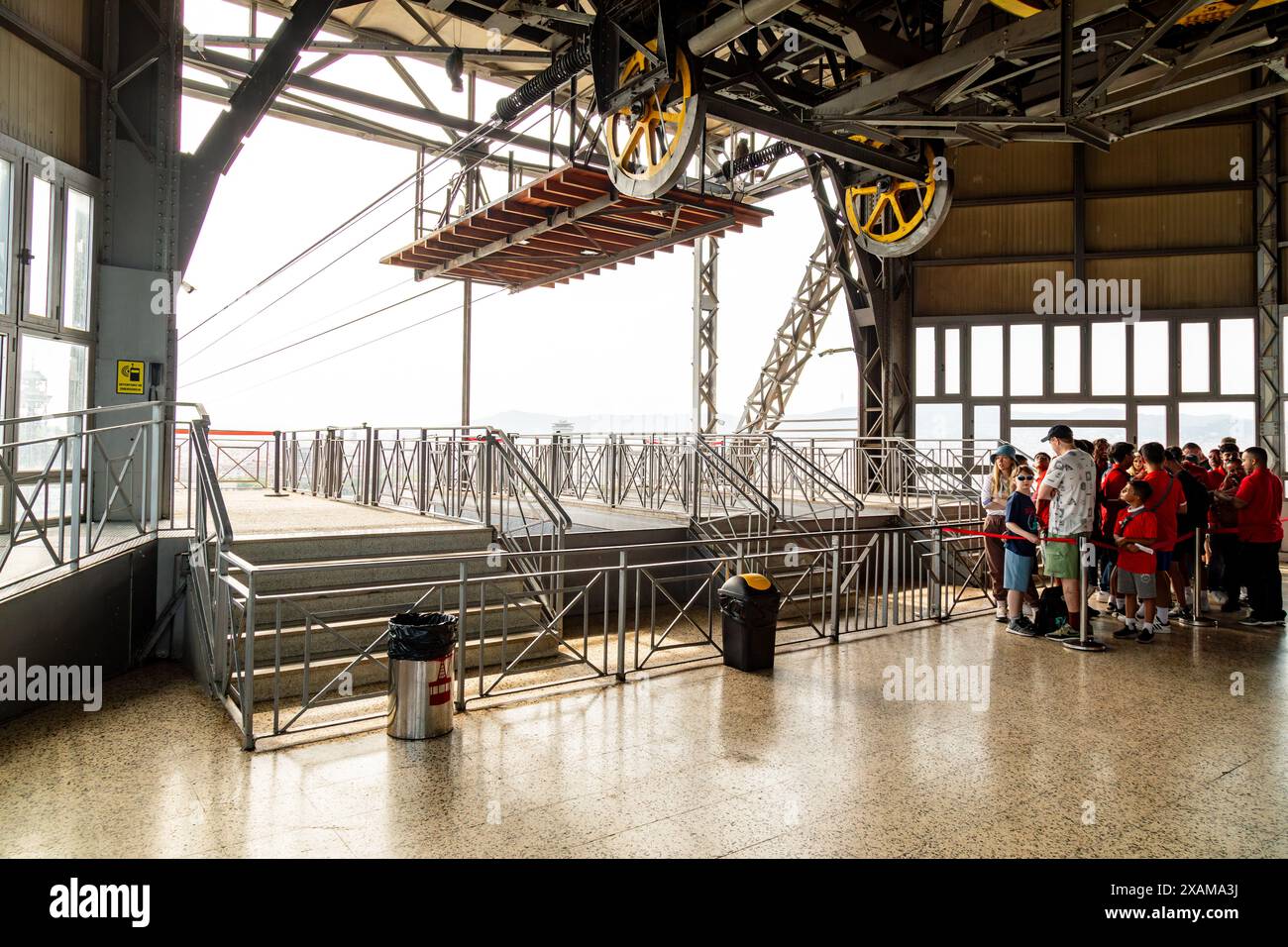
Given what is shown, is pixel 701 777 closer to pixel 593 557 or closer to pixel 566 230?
pixel 593 557

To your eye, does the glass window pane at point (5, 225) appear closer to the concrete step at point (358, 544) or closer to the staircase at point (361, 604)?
the concrete step at point (358, 544)

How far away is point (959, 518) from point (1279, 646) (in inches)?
267

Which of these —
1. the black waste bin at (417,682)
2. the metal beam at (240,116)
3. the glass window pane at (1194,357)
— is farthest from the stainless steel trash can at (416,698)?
the glass window pane at (1194,357)

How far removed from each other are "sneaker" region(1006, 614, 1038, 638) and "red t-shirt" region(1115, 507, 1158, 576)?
1.06m

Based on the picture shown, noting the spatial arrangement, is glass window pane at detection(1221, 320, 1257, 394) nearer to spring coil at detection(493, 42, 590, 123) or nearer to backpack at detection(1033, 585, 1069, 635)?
backpack at detection(1033, 585, 1069, 635)

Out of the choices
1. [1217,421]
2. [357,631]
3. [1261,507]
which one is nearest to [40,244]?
[357,631]

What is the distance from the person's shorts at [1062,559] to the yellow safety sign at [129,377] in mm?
9446

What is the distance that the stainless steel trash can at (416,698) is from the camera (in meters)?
4.88

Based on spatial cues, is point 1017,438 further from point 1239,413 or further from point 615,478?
point 615,478

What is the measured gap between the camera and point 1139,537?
7.56m

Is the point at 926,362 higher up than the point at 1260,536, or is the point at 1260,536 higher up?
the point at 926,362

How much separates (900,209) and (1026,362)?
10559 millimetres

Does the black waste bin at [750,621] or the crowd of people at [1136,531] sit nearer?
the black waste bin at [750,621]
